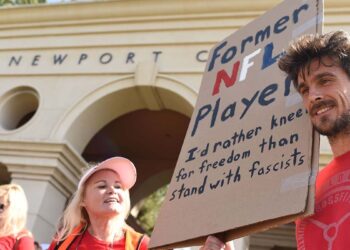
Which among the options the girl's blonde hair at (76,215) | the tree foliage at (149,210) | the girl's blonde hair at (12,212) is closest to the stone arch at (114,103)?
the girl's blonde hair at (12,212)

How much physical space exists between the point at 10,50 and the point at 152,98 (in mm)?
3052

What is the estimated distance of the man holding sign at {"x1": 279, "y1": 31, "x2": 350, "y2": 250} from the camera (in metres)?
1.59

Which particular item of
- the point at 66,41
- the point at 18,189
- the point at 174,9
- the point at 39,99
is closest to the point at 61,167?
the point at 39,99

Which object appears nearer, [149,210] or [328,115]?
[328,115]

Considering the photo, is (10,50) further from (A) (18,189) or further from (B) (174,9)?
(A) (18,189)

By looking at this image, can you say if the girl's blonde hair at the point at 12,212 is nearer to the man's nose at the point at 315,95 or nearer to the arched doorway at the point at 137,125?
the man's nose at the point at 315,95

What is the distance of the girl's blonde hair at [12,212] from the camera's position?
146 inches

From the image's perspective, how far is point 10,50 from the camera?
32.3ft

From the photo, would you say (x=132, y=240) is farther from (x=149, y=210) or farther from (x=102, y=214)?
(x=149, y=210)

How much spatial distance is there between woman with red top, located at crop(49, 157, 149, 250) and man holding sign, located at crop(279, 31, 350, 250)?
1.25m

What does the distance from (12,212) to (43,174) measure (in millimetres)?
4687

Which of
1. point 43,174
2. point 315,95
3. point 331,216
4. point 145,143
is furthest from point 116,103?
point 331,216

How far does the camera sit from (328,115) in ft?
5.69

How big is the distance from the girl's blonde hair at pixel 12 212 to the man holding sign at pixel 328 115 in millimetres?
2576
